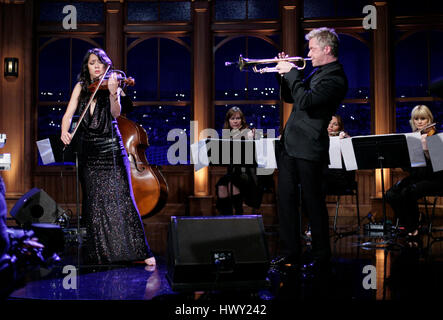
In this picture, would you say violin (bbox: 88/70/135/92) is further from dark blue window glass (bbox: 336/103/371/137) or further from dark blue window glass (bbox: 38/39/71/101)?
dark blue window glass (bbox: 336/103/371/137)

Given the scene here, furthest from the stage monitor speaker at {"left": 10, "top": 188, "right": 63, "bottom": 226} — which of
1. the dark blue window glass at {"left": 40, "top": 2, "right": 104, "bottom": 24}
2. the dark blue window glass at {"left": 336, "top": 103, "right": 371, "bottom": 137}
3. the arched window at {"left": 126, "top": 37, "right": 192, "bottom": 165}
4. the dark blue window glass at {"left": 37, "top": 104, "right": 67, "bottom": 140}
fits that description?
the dark blue window glass at {"left": 336, "top": 103, "right": 371, "bottom": 137}

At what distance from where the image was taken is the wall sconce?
272 inches

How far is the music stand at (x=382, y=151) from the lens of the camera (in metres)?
4.47

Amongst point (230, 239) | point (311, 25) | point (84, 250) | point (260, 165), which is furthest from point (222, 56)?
point (230, 239)

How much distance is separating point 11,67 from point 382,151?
17.8 feet

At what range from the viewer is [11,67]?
6910mm

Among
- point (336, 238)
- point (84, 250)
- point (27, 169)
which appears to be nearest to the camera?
point (84, 250)

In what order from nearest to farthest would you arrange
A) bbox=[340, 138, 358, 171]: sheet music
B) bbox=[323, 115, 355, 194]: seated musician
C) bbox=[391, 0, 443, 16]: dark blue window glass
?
bbox=[340, 138, 358, 171]: sheet music
bbox=[323, 115, 355, 194]: seated musician
bbox=[391, 0, 443, 16]: dark blue window glass

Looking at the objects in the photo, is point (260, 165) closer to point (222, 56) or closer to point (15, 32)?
point (222, 56)

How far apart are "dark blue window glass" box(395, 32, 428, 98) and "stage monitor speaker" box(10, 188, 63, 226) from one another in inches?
204

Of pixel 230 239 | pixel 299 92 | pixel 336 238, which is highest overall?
pixel 299 92
